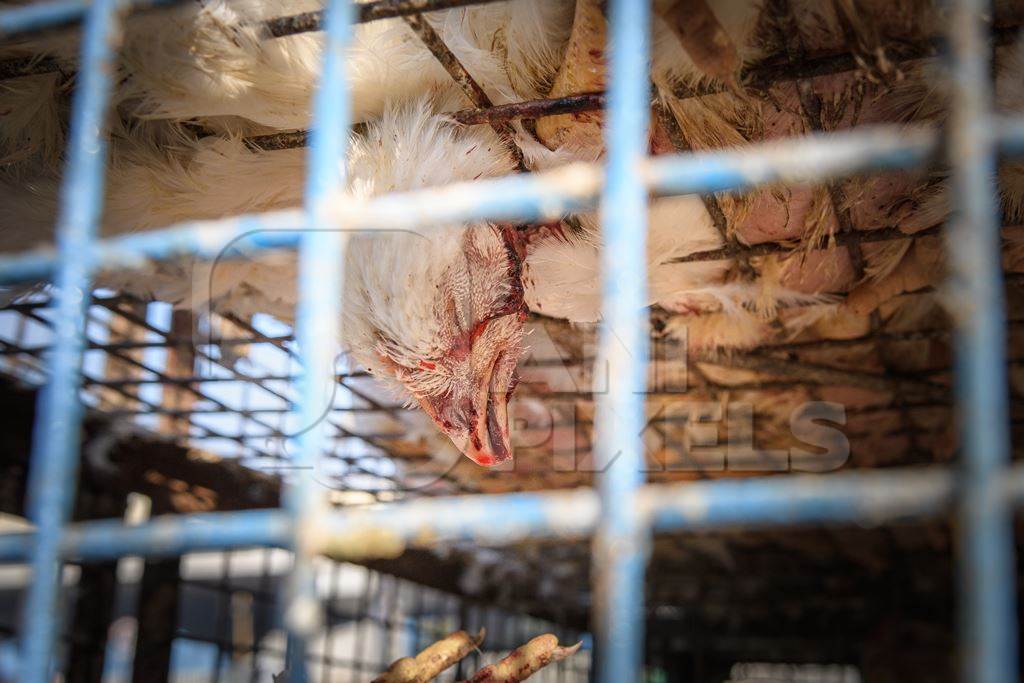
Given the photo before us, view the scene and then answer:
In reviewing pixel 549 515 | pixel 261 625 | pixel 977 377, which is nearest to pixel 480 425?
pixel 549 515

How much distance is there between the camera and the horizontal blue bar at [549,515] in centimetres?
62

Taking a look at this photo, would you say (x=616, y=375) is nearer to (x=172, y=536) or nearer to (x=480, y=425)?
(x=172, y=536)

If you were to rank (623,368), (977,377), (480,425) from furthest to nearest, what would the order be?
(480,425)
(623,368)
(977,377)

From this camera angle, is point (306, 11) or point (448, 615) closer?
point (306, 11)

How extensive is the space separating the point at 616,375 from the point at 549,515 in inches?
5.1

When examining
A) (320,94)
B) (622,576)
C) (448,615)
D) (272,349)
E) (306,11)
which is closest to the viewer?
(622,576)

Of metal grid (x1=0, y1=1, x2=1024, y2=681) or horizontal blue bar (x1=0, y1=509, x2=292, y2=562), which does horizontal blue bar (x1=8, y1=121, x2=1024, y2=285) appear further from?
horizontal blue bar (x1=0, y1=509, x2=292, y2=562)

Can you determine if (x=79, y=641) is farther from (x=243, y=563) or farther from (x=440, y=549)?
(x=243, y=563)

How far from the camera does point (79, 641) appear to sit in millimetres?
3543

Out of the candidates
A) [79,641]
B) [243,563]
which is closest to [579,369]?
[79,641]

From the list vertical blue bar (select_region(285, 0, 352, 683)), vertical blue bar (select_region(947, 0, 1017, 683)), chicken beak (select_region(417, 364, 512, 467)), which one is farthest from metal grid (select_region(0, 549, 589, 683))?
vertical blue bar (select_region(947, 0, 1017, 683))

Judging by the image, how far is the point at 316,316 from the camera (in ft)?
2.68

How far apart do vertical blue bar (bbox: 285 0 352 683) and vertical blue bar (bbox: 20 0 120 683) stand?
0.75 ft

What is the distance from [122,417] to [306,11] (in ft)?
7.68
